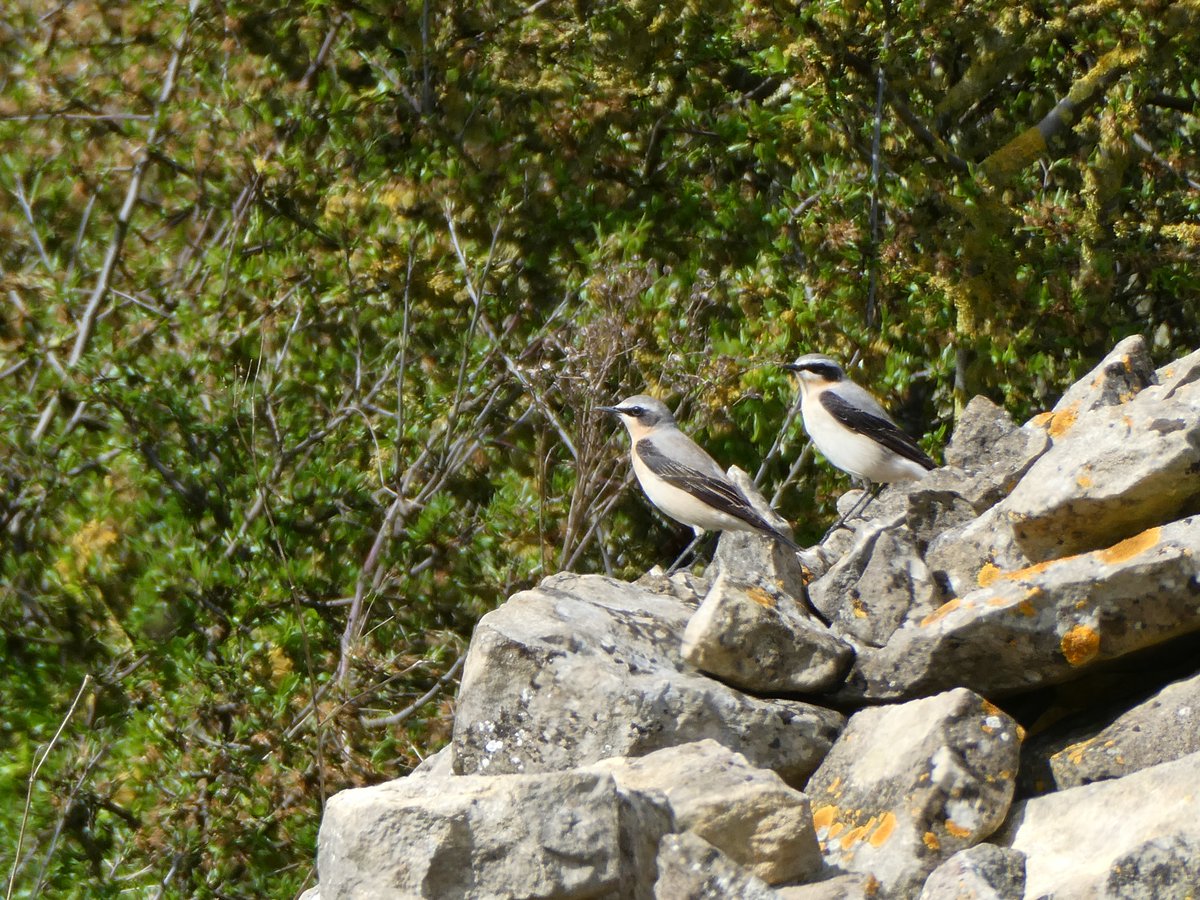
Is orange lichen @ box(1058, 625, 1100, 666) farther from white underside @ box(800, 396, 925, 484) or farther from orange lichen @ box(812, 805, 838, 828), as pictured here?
white underside @ box(800, 396, 925, 484)

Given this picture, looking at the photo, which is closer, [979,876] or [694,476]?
[979,876]

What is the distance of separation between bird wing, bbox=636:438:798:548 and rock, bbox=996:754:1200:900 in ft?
13.1

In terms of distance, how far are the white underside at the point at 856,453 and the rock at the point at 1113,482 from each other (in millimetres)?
4725

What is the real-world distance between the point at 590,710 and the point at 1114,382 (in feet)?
8.69

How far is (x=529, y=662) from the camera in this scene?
4566 millimetres

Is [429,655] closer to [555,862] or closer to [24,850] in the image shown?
[24,850]

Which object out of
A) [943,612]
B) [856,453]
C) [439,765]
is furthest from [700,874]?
[856,453]

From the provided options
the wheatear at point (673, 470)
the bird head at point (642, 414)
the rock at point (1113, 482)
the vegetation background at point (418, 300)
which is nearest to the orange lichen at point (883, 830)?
the rock at point (1113, 482)

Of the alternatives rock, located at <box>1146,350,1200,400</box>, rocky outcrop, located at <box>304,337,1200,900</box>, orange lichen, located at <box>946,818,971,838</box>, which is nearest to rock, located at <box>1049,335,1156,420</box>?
rock, located at <box>1146,350,1200,400</box>

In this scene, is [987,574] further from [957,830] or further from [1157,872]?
[1157,872]

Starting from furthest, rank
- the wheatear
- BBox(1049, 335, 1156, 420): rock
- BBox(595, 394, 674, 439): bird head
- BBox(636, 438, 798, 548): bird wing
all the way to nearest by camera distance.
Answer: BBox(595, 394, 674, 439): bird head
the wheatear
BBox(636, 438, 798, 548): bird wing
BBox(1049, 335, 1156, 420): rock

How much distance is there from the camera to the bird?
9.72m

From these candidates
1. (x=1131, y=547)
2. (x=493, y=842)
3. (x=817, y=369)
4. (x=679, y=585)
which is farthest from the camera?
(x=817, y=369)

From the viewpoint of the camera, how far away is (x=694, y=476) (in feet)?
30.1
